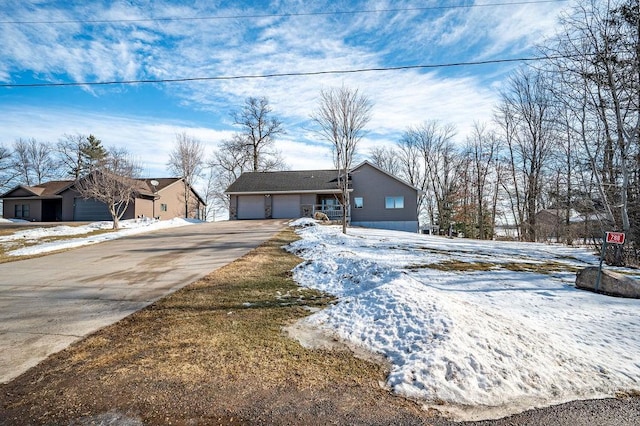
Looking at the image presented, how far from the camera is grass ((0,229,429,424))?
2652 millimetres

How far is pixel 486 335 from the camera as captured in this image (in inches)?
150

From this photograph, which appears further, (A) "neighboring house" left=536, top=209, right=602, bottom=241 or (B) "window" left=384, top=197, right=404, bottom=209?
(B) "window" left=384, top=197, right=404, bottom=209

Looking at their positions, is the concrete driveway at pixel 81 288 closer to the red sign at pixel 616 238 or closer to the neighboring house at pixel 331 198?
the red sign at pixel 616 238

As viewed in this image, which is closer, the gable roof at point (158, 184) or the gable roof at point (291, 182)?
the gable roof at point (291, 182)

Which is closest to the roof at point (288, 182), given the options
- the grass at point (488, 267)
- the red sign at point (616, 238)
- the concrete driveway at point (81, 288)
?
the concrete driveway at point (81, 288)

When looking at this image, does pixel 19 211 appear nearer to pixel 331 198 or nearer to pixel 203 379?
pixel 331 198

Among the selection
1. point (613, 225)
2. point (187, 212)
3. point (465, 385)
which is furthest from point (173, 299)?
point (187, 212)

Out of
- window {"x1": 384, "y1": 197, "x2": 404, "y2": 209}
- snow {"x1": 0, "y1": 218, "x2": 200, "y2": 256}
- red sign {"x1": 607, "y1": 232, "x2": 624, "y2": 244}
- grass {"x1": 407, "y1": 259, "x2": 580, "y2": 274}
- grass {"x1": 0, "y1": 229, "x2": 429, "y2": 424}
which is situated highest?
window {"x1": 384, "y1": 197, "x2": 404, "y2": 209}

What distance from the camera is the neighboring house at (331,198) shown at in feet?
83.4

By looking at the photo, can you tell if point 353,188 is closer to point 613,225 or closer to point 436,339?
point 613,225

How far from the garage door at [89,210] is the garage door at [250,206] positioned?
37.3ft

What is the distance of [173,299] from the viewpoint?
19.0ft

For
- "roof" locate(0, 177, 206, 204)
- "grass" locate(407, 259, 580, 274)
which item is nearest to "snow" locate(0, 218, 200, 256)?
"roof" locate(0, 177, 206, 204)

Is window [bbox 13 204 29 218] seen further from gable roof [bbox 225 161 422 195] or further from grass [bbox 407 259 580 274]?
grass [bbox 407 259 580 274]
